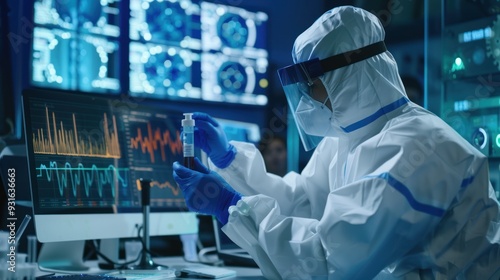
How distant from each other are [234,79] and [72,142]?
2668 millimetres

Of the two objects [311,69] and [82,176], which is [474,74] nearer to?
[311,69]

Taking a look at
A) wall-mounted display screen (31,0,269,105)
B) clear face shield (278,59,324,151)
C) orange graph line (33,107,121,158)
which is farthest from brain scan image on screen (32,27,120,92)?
clear face shield (278,59,324,151)

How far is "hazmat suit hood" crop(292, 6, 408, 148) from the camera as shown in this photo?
1.59 meters

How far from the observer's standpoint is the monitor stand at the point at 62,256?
180cm

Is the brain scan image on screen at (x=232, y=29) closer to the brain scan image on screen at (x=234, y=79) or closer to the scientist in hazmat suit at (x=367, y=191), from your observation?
the brain scan image on screen at (x=234, y=79)

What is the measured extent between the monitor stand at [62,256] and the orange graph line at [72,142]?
1.02 feet

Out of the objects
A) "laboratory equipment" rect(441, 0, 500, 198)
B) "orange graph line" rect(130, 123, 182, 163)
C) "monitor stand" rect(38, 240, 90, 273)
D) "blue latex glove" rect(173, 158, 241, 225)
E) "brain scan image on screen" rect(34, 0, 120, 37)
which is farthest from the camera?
"brain scan image on screen" rect(34, 0, 120, 37)

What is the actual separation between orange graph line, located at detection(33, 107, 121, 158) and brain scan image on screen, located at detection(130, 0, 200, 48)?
2.14 meters

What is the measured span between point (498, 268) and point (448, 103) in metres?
0.94

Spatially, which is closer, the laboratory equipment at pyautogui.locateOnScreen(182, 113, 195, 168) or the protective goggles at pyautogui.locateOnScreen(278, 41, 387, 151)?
the protective goggles at pyautogui.locateOnScreen(278, 41, 387, 151)

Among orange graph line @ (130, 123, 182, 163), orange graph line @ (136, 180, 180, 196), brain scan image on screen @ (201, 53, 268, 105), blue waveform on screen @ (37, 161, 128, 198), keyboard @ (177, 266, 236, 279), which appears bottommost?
keyboard @ (177, 266, 236, 279)

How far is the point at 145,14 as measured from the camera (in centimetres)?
387

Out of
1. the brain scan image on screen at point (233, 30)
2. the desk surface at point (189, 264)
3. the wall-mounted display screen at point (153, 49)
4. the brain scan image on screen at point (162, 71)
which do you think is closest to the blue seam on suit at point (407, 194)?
the desk surface at point (189, 264)

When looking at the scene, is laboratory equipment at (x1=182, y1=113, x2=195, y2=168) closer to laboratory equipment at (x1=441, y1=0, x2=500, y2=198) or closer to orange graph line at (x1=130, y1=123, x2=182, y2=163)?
orange graph line at (x1=130, y1=123, x2=182, y2=163)
